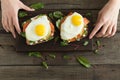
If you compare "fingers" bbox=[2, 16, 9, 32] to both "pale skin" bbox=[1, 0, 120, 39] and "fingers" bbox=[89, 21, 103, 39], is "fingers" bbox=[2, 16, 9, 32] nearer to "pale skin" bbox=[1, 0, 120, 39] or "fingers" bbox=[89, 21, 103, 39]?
"pale skin" bbox=[1, 0, 120, 39]

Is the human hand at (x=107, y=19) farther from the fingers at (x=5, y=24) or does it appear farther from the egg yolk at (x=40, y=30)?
the fingers at (x=5, y=24)

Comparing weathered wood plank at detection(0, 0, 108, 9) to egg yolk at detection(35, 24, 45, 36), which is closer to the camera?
egg yolk at detection(35, 24, 45, 36)

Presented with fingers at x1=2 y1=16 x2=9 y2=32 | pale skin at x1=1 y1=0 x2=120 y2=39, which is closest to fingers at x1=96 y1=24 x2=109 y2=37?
pale skin at x1=1 y1=0 x2=120 y2=39

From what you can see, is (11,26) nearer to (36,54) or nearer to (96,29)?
(36,54)

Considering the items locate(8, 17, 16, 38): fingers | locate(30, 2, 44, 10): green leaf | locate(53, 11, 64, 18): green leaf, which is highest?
locate(30, 2, 44, 10): green leaf

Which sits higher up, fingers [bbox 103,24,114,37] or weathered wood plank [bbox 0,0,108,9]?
weathered wood plank [bbox 0,0,108,9]

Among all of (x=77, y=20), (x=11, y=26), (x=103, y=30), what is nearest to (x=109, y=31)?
(x=103, y=30)

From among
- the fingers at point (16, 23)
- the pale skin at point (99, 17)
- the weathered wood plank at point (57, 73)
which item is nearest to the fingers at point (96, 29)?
the pale skin at point (99, 17)
